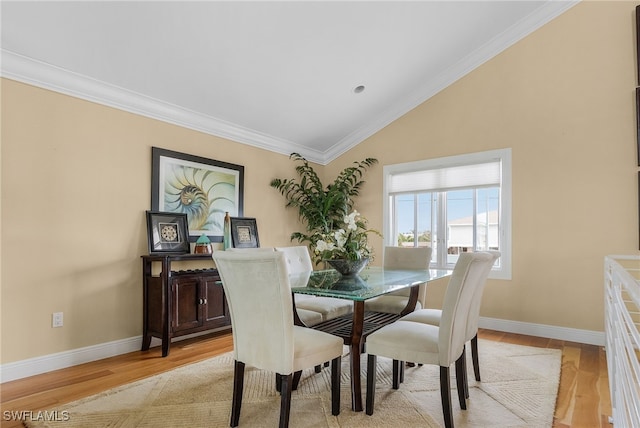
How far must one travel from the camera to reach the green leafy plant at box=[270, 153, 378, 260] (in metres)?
5.29

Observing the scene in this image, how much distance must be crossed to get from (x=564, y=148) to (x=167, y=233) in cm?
420

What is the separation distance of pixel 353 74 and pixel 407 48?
2.05ft

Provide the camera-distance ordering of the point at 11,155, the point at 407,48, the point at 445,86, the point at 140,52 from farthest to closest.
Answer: the point at 445,86
the point at 407,48
the point at 140,52
the point at 11,155

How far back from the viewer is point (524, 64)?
420 cm

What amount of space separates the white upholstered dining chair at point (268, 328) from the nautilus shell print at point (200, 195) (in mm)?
2018

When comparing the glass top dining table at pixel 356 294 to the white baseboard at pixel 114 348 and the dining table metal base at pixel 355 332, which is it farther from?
the white baseboard at pixel 114 348

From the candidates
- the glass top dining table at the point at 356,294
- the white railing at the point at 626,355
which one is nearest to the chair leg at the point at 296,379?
the glass top dining table at the point at 356,294

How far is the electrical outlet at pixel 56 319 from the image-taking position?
2963 millimetres

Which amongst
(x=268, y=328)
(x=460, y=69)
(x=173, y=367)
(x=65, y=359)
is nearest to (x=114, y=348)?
(x=65, y=359)

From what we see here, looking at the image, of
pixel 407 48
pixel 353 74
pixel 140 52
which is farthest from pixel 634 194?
pixel 140 52

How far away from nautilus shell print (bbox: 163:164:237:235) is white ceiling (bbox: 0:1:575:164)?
519 millimetres

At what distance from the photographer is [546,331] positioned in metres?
3.96

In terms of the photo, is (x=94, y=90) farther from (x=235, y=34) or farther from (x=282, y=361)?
(x=282, y=361)

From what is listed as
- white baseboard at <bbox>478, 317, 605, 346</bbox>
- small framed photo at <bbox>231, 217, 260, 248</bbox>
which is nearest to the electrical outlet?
small framed photo at <bbox>231, 217, 260, 248</bbox>
